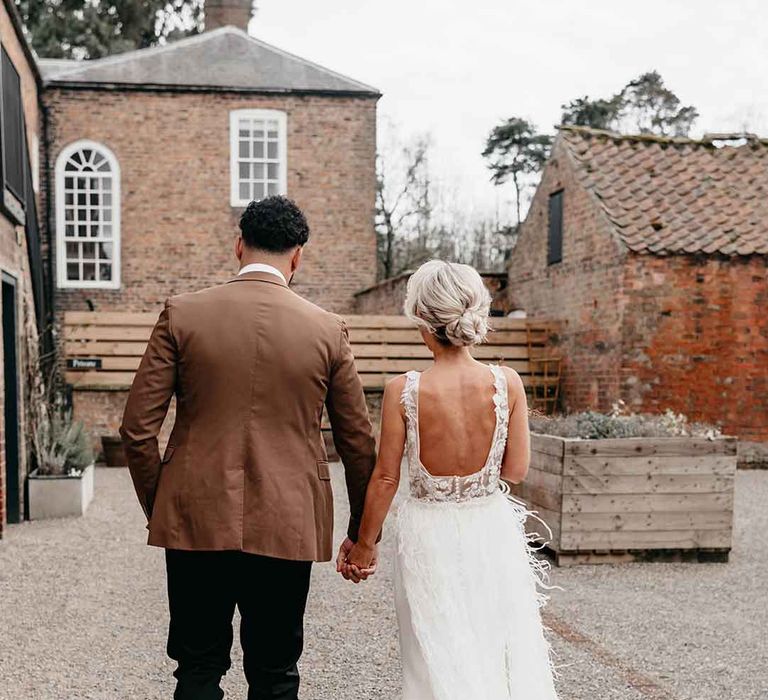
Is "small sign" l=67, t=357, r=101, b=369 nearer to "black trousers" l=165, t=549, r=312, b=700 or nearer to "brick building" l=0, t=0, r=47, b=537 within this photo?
"brick building" l=0, t=0, r=47, b=537

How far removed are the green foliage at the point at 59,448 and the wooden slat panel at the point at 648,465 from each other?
202 inches

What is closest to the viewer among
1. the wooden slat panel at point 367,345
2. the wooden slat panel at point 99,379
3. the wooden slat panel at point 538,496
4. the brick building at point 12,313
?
the wooden slat panel at point 538,496

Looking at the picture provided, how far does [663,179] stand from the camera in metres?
13.3

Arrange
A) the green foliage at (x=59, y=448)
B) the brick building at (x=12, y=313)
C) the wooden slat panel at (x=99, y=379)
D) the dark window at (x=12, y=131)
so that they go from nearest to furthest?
the brick building at (x=12, y=313), the dark window at (x=12, y=131), the green foliage at (x=59, y=448), the wooden slat panel at (x=99, y=379)

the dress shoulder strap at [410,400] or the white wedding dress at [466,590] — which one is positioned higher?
the dress shoulder strap at [410,400]

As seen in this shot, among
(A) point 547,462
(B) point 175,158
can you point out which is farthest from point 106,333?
(A) point 547,462

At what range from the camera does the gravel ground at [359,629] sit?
4168mm

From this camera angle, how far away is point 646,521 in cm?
665

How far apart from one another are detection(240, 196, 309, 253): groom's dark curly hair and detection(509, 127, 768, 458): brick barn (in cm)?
958

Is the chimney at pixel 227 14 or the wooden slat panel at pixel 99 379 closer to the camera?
the wooden slat panel at pixel 99 379

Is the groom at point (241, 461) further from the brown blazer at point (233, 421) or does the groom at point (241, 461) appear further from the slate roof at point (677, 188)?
the slate roof at point (677, 188)

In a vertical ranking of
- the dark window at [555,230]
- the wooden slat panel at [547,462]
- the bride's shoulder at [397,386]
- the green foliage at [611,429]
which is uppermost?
the dark window at [555,230]

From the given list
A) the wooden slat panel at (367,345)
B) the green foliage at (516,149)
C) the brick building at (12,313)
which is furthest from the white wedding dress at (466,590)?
the green foliage at (516,149)

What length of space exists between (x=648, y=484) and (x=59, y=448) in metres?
5.88
